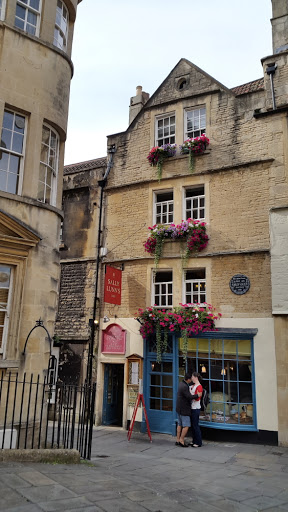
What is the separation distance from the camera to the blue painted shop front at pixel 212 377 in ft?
38.4

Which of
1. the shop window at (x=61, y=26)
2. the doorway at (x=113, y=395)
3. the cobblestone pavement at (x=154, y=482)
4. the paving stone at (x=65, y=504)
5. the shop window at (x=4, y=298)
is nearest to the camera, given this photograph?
the paving stone at (x=65, y=504)

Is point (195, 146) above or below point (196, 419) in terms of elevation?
above

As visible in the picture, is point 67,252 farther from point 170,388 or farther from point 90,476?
point 90,476

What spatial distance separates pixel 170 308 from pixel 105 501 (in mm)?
8482

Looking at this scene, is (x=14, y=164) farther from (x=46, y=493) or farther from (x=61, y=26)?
(x=46, y=493)

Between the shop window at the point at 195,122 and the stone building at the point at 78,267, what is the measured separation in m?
3.56

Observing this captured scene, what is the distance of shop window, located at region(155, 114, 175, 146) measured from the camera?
48.8ft

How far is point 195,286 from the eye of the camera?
1326cm

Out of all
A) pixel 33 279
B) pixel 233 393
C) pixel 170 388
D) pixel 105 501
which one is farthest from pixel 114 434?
pixel 105 501

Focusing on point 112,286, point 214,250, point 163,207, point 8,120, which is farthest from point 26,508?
point 163,207

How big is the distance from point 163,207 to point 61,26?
252 inches

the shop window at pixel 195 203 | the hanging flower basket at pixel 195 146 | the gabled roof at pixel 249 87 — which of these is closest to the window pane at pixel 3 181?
the shop window at pixel 195 203

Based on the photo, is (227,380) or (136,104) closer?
(227,380)

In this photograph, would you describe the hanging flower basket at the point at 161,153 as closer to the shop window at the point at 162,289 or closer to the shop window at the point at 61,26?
the shop window at the point at 162,289
